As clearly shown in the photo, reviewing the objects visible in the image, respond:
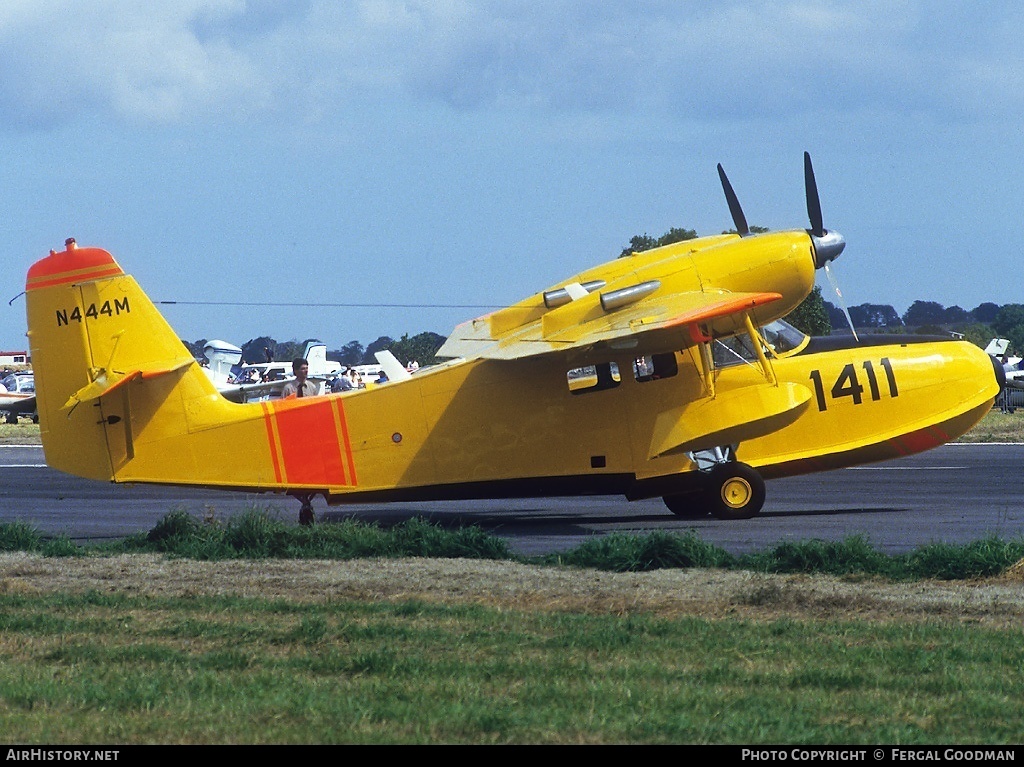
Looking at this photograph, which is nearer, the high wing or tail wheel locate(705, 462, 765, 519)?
the high wing

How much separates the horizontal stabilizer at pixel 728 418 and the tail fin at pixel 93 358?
5835mm

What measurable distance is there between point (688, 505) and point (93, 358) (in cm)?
764

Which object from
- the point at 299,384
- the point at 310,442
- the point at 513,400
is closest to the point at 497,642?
the point at 513,400

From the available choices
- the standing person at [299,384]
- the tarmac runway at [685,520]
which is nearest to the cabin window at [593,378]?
the tarmac runway at [685,520]

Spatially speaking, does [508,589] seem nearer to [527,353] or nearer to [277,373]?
[527,353]

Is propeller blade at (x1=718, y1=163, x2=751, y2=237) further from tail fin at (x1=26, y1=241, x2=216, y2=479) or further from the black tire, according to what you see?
tail fin at (x1=26, y1=241, x2=216, y2=479)

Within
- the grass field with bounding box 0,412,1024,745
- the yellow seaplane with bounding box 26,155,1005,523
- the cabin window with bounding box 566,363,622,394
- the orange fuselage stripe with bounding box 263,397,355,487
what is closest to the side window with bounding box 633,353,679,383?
the yellow seaplane with bounding box 26,155,1005,523

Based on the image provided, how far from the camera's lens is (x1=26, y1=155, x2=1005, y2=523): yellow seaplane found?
14938mm

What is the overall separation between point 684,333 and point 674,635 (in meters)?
7.49

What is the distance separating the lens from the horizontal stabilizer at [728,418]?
15.3m

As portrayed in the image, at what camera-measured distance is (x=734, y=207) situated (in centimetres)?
1703

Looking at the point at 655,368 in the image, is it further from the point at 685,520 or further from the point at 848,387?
the point at 848,387

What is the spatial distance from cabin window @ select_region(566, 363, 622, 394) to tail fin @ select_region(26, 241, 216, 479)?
4.61 meters

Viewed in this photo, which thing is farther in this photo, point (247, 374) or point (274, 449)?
point (247, 374)
